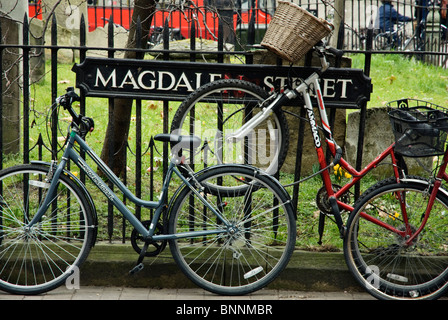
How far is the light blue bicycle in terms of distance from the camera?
14.0 feet

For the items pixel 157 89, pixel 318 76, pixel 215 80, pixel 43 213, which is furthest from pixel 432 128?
pixel 43 213

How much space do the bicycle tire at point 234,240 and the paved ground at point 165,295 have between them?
11 centimetres

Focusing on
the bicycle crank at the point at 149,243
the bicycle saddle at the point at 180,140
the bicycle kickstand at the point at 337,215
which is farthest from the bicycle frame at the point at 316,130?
the bicycle crank at the point at 149,243

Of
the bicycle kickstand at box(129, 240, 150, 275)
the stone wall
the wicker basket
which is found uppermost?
the wicker basket

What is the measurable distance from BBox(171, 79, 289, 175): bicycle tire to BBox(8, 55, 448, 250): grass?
83 centimetres

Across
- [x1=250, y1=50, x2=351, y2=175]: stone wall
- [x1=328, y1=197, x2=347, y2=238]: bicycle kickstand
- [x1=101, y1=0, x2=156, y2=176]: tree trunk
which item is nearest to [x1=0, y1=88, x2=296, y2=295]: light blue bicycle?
[x1=328, y1=197, x2=347, y2=238]: bicycle kickstand

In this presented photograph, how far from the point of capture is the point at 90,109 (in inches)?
322

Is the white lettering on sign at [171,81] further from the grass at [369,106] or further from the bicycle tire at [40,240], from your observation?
the bicycle tire at [40,240]

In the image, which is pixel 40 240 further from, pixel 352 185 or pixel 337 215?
pixel 352 185

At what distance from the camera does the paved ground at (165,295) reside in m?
4.35

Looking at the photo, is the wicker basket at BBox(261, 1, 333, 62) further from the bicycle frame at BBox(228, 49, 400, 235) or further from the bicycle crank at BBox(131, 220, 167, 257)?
the bicycle crank at BBox(131, 220, 167, 257)

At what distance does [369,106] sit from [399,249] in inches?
184

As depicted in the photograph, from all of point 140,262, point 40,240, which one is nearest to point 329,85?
point 140,262
